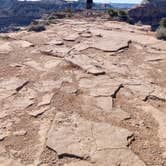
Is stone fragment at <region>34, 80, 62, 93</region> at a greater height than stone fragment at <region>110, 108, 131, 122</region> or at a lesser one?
greater

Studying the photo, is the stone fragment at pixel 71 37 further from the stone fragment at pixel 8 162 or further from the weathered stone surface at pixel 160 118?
the stone fragment at pixel 8 162

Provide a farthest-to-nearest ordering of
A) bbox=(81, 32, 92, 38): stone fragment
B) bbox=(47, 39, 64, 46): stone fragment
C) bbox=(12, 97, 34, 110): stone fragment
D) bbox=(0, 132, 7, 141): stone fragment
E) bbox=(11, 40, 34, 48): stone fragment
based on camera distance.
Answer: bbox=(81, 32, 92, 38): stone fragment → bbox=(47, 39, 64, 46): stone fragment → bbox=(11, 40, 34, 48): stone fragment → bbox=(12, 97, 34, 110): stone fragment → bbox=(0, 132, 7, 141): stone fragment

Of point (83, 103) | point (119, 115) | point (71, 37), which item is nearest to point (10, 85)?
point (83, 103)

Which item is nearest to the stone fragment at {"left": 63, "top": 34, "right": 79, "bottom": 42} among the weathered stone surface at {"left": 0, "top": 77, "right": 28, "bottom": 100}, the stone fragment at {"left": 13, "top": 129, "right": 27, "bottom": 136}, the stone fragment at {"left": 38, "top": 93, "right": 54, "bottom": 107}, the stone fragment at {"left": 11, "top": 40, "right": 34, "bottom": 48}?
the stone fragment at {"left": 11, "top": 40, "right": 34, "bottom": 48}

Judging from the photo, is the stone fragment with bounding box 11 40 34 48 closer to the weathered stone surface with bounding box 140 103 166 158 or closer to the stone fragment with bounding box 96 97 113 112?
the stone fragment with bounding box 96 97 113 112

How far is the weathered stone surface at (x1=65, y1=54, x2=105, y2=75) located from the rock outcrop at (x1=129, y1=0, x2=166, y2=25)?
32.8 meters

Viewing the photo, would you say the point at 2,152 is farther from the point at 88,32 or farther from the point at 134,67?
the point at 88,32

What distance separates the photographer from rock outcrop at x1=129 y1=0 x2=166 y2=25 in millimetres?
39381

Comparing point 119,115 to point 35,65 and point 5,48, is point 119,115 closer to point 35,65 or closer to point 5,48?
point 35,65

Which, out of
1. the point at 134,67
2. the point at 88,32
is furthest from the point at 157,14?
the point at 134,67

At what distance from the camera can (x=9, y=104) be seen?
483 centimetres

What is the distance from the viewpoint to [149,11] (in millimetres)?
41219

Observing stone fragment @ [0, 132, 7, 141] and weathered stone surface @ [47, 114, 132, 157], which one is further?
stone fragment @ [0, 132, 7, 141]

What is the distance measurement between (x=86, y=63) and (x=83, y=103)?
5.33 feet
